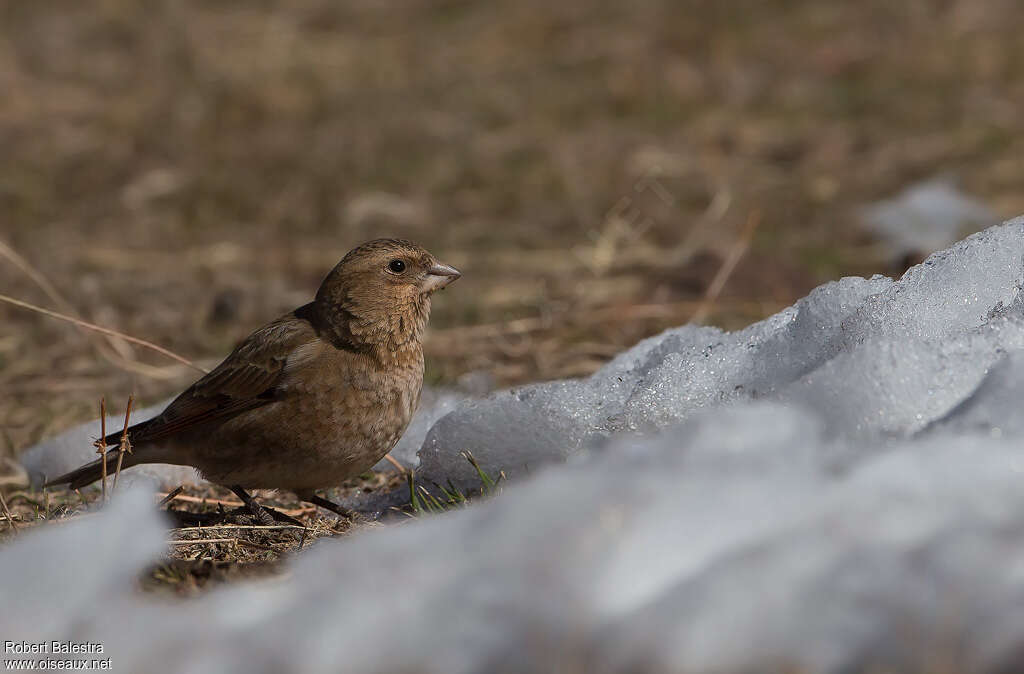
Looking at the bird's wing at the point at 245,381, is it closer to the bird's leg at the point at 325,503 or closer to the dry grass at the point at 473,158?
the bird's leg at the point at 325,503

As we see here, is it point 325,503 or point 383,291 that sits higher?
point 383,291

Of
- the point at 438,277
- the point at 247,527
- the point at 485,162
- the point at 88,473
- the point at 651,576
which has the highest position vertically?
the point at 651,576

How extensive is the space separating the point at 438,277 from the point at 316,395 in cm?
66

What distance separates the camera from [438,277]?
4.29 meters

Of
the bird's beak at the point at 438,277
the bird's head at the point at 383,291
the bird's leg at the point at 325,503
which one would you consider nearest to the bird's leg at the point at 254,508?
the bird's leg at the point at 325,503

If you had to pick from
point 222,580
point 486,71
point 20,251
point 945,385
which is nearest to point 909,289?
point 945,385

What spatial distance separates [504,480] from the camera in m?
3.41

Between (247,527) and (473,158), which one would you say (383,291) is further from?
(473,158)

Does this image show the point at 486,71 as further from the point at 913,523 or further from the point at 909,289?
the point at 913,523

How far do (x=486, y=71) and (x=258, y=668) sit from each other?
9776mm

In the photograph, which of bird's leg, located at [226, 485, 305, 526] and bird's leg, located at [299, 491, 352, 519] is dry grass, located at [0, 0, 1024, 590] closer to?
bird's leg, located at [226, 485, 305, 526]

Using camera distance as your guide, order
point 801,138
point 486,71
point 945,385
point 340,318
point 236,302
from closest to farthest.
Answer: point 945,385 → point 340,318 → point 236,302 → point 801,138 → point 486,71

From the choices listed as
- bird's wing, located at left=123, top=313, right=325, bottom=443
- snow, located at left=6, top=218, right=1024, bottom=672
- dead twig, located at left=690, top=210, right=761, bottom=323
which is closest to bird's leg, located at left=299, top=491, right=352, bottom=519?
bird's wing, located at left=123, top=313, right=325, bottom=443

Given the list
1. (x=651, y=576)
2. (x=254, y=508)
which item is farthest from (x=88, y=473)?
(x=651, y=576)
